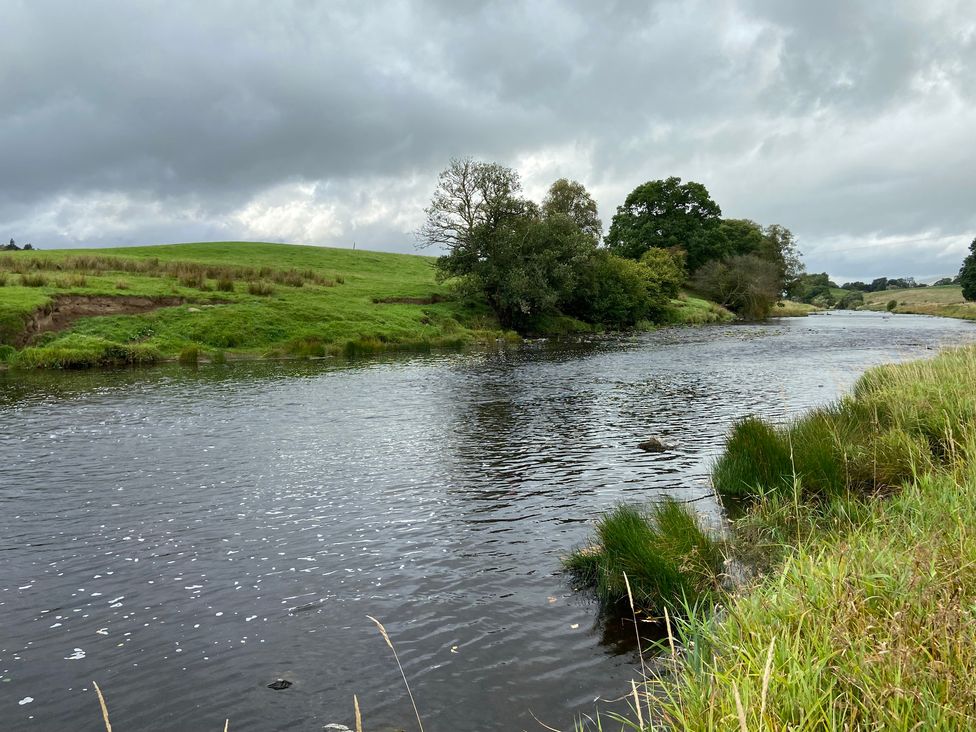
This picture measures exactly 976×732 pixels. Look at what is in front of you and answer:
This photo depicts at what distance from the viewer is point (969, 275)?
4525 inches

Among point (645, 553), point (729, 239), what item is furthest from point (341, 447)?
point (729, 239)

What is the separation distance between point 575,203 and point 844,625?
9316cm

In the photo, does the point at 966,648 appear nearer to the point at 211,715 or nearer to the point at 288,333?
the point at 211,715

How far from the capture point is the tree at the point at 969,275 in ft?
371

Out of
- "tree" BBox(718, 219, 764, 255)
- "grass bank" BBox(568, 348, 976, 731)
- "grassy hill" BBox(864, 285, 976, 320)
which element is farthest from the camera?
"tree" BBox(718, 219, 764, 255)

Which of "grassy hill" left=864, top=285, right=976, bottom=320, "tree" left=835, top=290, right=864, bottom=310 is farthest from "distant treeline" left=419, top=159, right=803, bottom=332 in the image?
"tree" left=835, top=290, right=864, bottom=310

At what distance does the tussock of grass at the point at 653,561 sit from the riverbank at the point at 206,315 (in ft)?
111

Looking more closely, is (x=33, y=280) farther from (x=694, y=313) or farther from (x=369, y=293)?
(x=694, y=313)

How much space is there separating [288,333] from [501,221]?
83.3 feet

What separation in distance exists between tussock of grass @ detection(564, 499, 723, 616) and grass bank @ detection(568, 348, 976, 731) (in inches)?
16.7

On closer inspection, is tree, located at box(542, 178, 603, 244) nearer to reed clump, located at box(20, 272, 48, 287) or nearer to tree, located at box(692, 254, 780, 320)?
tree, located at box(692, 254, 780, 320)

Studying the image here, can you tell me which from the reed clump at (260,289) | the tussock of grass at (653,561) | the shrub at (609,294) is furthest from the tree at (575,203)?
the tussock of grass at (653,561)

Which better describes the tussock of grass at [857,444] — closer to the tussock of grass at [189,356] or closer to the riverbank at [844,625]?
the riverbank at [844,625]

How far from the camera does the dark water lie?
643cm
